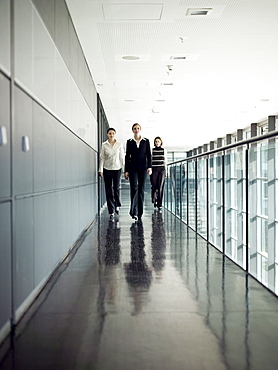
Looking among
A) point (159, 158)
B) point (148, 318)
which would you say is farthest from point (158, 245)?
point (159, 158)

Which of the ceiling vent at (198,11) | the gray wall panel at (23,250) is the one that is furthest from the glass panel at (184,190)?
the gray wall panel at (23,250)

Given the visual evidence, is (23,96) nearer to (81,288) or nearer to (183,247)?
(81,288)

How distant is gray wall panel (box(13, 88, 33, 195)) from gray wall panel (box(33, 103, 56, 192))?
0.60 ft

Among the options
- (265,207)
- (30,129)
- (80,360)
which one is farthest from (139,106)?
(80,360)

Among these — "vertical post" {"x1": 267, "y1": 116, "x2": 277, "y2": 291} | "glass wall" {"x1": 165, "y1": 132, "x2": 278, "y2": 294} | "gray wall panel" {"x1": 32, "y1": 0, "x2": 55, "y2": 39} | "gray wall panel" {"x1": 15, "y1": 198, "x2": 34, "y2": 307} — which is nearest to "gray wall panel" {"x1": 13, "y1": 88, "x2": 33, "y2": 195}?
"gray wall panel" {"x1": 15, "y1": 198, "x2": 34, "y2": 307}

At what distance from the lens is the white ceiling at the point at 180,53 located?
6203 millimetres

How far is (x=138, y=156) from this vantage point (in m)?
8.81

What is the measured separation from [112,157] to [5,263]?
666cm

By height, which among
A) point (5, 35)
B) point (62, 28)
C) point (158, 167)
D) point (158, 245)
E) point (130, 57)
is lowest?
point (158, 245)

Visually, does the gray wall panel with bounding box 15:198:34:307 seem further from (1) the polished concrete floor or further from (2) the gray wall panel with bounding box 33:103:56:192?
(2) the gray wall panel with bounding box 33:103:56:192

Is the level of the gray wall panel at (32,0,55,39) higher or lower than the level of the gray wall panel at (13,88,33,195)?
higher

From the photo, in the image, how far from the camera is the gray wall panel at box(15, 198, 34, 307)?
2828 mm

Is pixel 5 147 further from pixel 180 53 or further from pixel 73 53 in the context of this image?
pixel 180 53

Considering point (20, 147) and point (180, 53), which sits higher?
point (180, 53)
